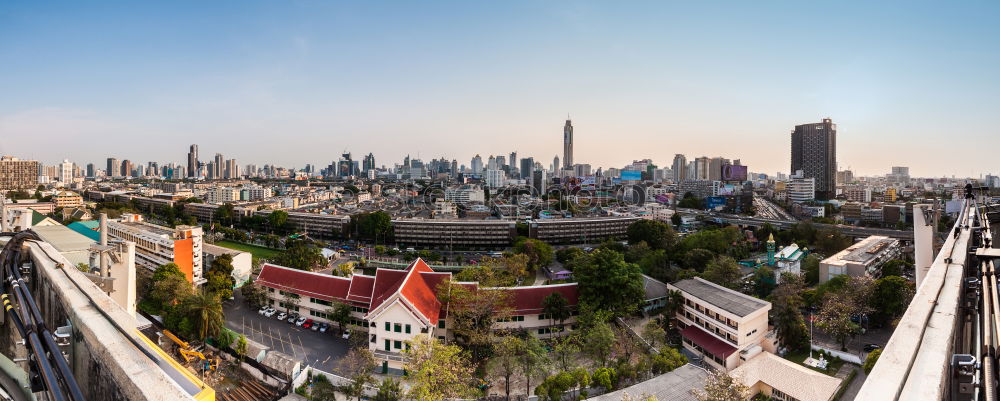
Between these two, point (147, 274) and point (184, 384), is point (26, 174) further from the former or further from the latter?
point (184, 384)

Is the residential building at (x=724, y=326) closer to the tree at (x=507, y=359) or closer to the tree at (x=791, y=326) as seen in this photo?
the tree at (x=791, y=326)

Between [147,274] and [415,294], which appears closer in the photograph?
[415,294]

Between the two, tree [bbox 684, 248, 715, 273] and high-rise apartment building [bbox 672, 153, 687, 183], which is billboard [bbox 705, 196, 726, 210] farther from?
high-rise apartment building [bbox 672, 153, 687, 183]

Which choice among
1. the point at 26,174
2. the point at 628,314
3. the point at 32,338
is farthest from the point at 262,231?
the point at 26,174

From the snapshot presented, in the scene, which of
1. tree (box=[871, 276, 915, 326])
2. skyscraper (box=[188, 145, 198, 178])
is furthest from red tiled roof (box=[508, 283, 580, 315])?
skyscraper (box=[188, 145, 198, 178])

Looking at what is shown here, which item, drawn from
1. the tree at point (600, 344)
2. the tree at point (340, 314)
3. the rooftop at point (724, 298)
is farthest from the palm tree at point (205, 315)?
the rooftop at point (724, 298)

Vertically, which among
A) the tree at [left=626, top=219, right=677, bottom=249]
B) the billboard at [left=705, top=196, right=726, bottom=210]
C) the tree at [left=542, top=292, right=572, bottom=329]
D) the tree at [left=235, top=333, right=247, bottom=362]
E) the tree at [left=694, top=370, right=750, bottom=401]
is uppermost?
the billboard at [left=705, top=196, right=726, bottom=210]
